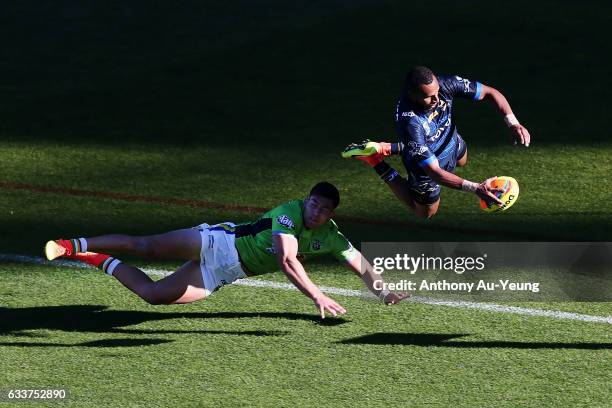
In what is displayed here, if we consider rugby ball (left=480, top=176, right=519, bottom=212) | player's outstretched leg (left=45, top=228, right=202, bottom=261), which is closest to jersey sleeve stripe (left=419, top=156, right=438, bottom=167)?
rugby ball (left=480, top=176, right=519, bottom=212)

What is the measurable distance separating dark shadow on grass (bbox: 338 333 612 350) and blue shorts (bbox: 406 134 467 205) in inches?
101

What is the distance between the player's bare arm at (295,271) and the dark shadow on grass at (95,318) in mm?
761

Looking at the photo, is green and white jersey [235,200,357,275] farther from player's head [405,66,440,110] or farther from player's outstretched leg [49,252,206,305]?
player's head [405,66,440,110]

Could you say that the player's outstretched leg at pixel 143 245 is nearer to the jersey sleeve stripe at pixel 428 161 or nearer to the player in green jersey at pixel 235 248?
the player in green jersey at pixel 235 248

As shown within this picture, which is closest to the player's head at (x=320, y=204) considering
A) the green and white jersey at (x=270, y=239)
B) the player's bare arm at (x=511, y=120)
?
the green and white jersey at (x=270, y=239)

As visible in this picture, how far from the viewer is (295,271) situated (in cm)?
1099

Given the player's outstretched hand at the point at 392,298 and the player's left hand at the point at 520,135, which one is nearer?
the player's outstretched hand at the point at 392,298

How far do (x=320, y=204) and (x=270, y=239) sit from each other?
0.60 meters

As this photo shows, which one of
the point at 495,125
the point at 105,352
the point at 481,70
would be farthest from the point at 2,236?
the point at 481,70

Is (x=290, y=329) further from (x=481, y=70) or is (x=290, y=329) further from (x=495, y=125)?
(x=481, y=70)

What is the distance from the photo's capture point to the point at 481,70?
21.2 metres

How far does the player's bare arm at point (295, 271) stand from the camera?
1057 cm

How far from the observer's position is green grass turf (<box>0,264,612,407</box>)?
1009 centimetres

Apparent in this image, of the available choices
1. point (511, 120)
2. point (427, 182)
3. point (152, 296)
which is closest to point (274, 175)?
point (427, 182)
